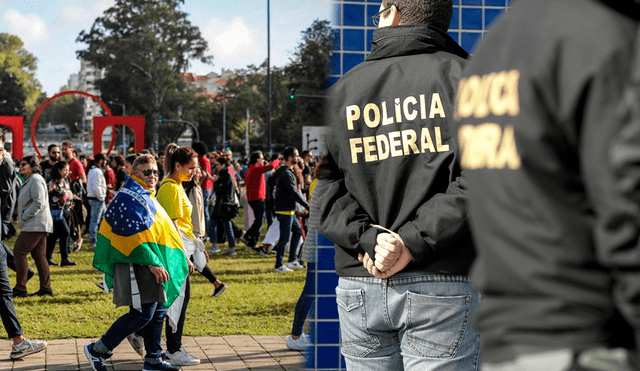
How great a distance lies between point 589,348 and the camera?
1172 millimetres

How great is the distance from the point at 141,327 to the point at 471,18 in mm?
3448

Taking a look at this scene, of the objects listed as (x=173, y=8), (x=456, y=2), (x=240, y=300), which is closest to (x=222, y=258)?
(x=240, y=300)

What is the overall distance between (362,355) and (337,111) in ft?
2.66

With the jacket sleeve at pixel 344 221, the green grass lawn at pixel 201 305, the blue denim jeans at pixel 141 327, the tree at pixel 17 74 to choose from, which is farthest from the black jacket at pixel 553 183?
the tree at pixel 17 74

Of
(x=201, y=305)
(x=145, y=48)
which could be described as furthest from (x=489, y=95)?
(x=145, y=48)

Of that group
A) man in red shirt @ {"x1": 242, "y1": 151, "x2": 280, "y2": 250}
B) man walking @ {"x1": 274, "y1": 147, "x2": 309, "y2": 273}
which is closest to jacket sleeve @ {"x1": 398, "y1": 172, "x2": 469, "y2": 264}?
man walking @ {"x1": 274, "y1": 147, "x2": 309, "y2": 273}

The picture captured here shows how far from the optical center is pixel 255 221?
578 inches

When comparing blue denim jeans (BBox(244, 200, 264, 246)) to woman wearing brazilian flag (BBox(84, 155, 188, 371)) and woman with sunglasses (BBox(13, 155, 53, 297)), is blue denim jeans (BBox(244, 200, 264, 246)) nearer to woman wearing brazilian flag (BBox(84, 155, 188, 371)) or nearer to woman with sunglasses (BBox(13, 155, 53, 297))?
woman with sunglasses (BBox(13, 155, 53, 297))

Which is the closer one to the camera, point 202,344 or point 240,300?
point 202,344

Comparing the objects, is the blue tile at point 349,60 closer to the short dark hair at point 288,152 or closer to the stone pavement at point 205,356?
the stone pavement at point 205,356

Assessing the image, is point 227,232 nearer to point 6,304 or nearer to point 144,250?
point 6,304

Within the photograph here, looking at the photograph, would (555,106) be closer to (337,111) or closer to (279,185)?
(337,111)

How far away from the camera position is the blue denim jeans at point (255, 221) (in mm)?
14453

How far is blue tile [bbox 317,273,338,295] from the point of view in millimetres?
3946
